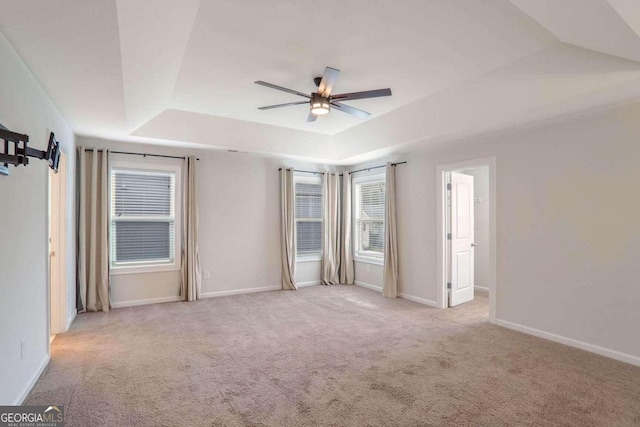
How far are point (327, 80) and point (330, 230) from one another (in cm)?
400

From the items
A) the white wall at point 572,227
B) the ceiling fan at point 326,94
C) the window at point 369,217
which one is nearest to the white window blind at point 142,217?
the ceiling fan at point 326,94

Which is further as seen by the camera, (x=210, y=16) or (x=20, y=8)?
(x=210, y=16)

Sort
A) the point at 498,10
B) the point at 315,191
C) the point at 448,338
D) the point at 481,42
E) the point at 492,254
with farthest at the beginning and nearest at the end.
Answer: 1. the point at 315,191
2. the point at 492,254
3. the point at 448,338
4. the point at 481,42
5. the point at 498,10

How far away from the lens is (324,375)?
2797 millimetres

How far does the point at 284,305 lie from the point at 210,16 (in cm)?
387

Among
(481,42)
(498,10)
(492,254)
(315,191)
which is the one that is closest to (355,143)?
(315,191)

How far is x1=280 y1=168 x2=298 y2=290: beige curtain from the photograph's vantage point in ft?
19.8

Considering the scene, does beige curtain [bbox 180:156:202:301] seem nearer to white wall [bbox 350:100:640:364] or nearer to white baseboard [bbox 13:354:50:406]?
white baseboard [bbox 13:354:50:406]

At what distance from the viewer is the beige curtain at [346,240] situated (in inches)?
259

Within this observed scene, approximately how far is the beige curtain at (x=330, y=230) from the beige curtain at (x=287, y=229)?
0.68 m

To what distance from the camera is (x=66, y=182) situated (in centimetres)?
391

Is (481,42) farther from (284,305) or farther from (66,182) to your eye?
(66,182)

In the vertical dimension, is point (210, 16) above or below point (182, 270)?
above

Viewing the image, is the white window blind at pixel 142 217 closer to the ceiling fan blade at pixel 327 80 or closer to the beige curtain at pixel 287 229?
the beige curtain at pixel 287 229
